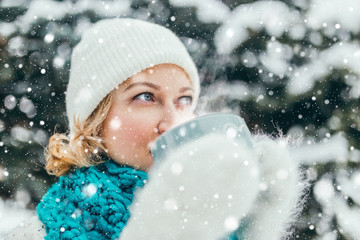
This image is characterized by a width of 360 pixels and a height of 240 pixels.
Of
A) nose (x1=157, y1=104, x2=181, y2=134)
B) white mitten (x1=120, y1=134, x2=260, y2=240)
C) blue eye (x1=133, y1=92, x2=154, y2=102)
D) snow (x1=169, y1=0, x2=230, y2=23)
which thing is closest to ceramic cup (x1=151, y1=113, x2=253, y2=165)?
white mitten (x1=120, y1=134, x2=260, y2=240)

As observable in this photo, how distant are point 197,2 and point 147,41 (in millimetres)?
1485

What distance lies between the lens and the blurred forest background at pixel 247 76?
2.36m

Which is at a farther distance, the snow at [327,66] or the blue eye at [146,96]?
the snow at [327,66]

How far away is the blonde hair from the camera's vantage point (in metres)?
1.18

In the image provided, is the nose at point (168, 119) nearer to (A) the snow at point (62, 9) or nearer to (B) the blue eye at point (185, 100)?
(B) the blue eye at point (185, 100)

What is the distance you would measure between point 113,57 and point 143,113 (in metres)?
0.25

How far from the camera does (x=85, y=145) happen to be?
1.20 metres

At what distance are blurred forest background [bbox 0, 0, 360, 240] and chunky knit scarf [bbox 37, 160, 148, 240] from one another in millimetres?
1426

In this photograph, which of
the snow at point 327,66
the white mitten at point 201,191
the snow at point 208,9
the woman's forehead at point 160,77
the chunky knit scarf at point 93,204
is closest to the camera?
the white mitten at point 201,191

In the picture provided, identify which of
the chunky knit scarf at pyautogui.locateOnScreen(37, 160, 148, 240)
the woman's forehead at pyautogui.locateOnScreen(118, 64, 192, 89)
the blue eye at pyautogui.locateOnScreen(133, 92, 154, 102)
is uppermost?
the woman's forehead at pyautogui.locateOnScreen(118, 64, 192, 89)

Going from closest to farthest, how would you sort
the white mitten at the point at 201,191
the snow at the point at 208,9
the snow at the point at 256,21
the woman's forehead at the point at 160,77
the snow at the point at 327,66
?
the white mitten at the point at 201,191 < the woman's forehead at the point at 160,77 < the snow at the point at 327,66 < the snow at the point at 256,21 < the snow at the point at 208,9

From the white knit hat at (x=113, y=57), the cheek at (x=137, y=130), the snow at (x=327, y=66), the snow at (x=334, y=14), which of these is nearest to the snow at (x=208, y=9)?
the snow at (x=334, y=14)

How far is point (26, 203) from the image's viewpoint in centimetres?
290

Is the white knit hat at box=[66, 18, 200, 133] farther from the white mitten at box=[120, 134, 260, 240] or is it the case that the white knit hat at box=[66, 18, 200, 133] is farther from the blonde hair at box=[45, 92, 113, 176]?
the white mitten at box=[120, 134, 260, 240]
